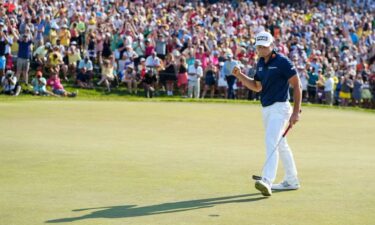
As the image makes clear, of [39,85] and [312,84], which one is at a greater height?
[312,84]

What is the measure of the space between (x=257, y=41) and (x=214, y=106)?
599 inches

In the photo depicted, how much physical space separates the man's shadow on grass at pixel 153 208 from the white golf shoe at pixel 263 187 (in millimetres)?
139

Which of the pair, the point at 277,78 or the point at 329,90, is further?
the point at 329,90

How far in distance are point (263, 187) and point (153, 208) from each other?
159cm

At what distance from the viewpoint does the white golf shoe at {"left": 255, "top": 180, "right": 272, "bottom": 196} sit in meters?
10.2

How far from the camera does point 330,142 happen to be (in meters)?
17.5

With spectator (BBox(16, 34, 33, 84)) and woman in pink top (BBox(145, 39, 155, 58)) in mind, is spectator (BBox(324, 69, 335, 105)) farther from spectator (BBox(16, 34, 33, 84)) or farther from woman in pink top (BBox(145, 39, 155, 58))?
spectator (BBox(16, 34, 33, 84))

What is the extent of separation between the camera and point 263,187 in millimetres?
10242

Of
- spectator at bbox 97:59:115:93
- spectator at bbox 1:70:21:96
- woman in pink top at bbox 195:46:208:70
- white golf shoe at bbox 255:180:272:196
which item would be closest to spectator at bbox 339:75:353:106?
woman in pink top at bbox 195:46:208:70

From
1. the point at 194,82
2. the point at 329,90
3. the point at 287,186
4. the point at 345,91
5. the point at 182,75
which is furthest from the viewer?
the point at 345,91

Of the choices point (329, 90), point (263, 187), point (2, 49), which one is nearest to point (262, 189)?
point (263, 187)

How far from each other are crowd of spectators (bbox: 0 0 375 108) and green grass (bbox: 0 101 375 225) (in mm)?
8029

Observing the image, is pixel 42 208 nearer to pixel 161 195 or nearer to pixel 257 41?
pixel 161 195

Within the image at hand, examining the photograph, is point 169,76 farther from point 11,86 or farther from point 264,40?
point 264,40
